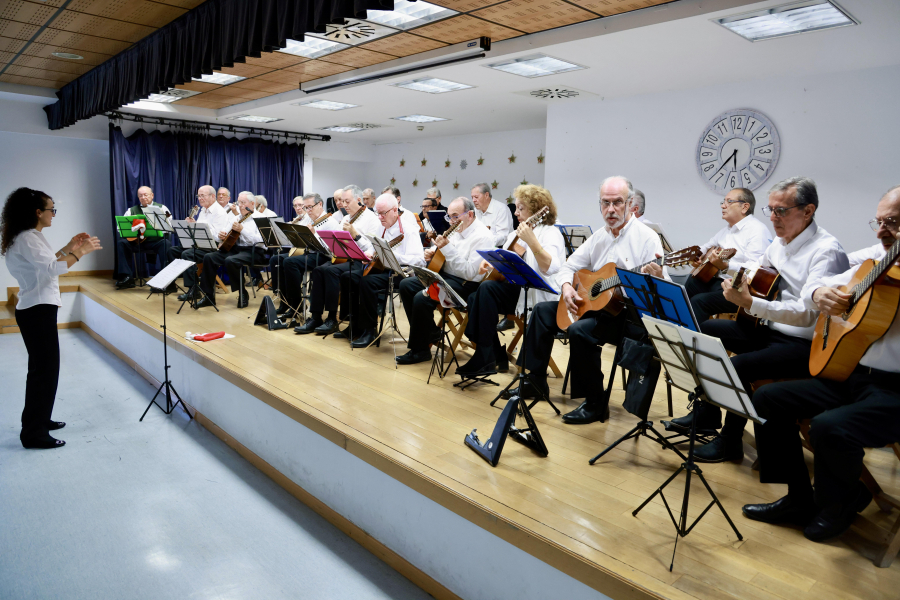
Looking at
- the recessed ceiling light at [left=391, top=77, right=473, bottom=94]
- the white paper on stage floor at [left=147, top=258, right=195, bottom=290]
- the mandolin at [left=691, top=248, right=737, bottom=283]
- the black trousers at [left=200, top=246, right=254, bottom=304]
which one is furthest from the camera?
the black trousers at [left=200, top=246, right=254, bottom=304]

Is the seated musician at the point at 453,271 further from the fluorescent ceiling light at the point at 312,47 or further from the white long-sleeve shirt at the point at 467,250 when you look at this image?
the fluorescent ceiling light at the point at 312,47

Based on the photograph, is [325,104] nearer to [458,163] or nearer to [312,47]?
[312,47]

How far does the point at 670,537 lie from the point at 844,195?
441 centimetres

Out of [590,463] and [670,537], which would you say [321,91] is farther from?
[670,537]

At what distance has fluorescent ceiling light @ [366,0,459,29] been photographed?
396cm

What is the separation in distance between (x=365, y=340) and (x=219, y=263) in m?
2.68

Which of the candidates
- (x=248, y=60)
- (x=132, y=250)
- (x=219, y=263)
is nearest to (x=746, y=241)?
(x=248, y=60)

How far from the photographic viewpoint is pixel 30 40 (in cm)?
508

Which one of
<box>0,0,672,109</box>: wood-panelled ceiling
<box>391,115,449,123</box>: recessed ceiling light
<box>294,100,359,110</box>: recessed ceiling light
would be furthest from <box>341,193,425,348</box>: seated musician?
<box>391,115,449,123</box>: recessed ceiling light

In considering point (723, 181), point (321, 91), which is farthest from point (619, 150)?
point (321, 91)

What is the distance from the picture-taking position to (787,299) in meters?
2.66

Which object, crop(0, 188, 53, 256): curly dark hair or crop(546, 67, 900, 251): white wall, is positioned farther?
crop(546, 67, 900, 251): white wall

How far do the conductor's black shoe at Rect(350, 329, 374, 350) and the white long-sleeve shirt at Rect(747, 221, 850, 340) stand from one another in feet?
10.0

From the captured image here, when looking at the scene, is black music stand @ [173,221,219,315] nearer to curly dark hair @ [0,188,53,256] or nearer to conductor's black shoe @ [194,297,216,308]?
conductor's black shoe @ [194,297,216,308]
